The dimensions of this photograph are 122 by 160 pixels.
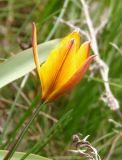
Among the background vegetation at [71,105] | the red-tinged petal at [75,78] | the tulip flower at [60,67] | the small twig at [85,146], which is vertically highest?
the background vegetation at [71,105]

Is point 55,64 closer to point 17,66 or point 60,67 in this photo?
point 60,67

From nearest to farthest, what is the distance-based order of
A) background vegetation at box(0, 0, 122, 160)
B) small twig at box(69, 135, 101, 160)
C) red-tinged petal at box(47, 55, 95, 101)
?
1. red-tinged petal at box(47, 55, 95, 101)
2. small twig at box(69, 135, 101, 160)
3. background vegetation at box(0, 0, 122, 160)

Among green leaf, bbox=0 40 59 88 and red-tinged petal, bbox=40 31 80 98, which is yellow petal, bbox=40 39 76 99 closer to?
red-tinged petal, bbox=40 31 80 98

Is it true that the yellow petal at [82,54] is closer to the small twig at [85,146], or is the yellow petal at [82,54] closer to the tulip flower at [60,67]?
the tulip flower at [60,67]

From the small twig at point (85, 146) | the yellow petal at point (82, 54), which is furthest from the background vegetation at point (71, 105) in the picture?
the yellow petal at point (82, 54)

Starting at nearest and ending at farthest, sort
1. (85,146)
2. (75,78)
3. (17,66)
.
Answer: (75,78)
(85,146)
(17,66)

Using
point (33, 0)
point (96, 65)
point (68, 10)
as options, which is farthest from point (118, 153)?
point (33, 0)

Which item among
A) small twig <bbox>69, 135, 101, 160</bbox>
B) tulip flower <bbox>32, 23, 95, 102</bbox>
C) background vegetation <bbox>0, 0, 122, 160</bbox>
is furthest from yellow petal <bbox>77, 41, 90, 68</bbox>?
background vegetation <bbox>0, 0, 122, 160</bbox>

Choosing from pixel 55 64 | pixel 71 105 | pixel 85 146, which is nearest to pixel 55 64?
pixel 55 64

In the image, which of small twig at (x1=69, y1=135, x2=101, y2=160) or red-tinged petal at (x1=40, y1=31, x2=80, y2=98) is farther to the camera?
small twig at (x1=69, y1=135, x2=101, y2=160)

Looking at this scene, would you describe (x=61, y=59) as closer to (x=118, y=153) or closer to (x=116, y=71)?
(x=118, y=153)
